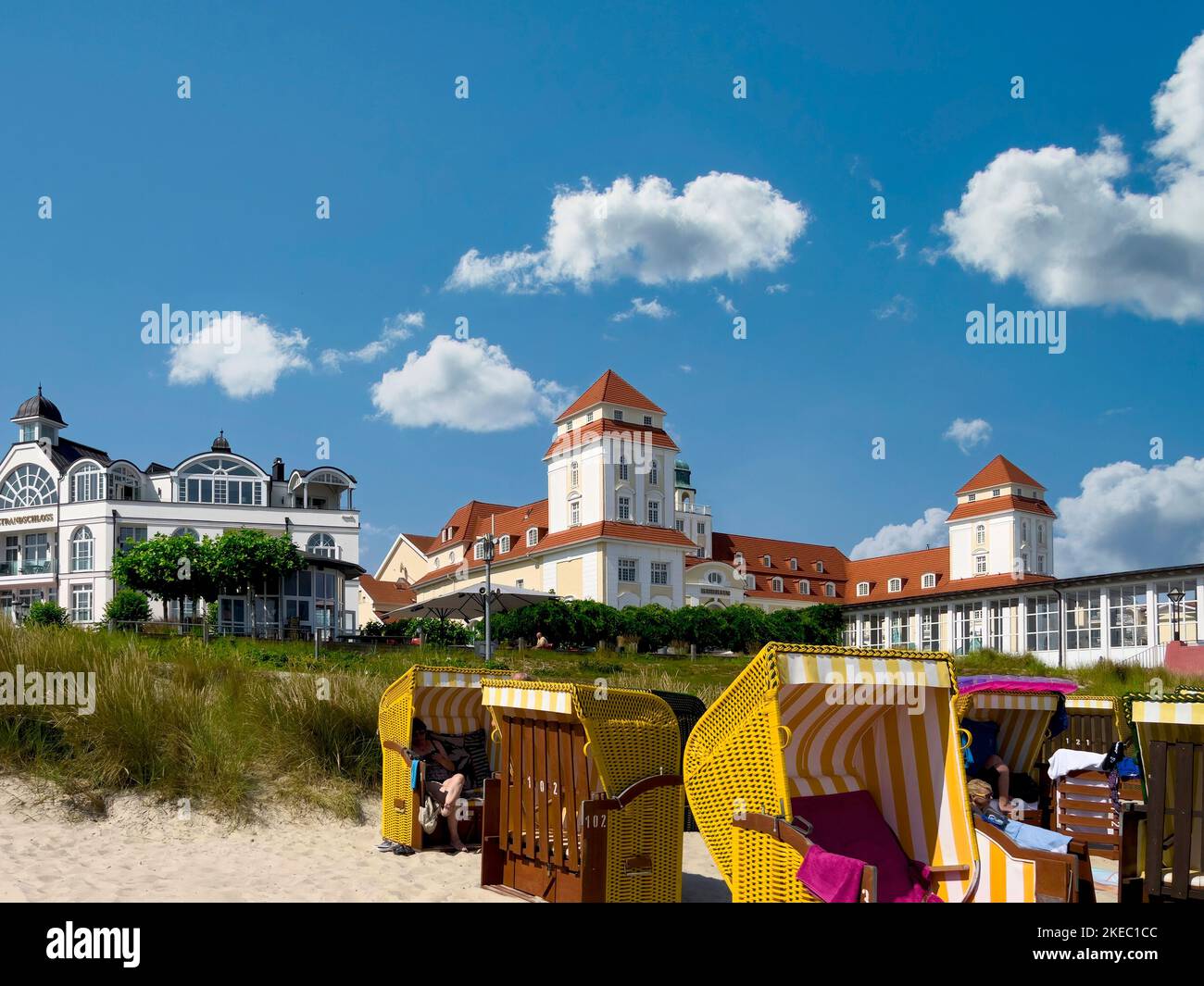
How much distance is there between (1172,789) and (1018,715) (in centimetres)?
329

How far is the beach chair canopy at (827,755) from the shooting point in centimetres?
609

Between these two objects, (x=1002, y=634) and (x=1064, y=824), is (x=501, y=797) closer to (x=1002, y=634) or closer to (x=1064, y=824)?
(x=1064, y=824)

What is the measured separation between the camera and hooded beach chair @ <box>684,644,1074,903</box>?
6.06m

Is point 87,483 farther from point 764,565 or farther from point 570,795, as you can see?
point 570,795

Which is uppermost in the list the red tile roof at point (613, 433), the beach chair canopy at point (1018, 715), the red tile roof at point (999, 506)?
the red tile roof at point (613, 433)

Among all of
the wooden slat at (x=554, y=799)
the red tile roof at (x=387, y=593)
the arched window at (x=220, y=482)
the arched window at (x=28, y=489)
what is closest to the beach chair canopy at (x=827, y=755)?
the wooden slat at (x=554, y=799)

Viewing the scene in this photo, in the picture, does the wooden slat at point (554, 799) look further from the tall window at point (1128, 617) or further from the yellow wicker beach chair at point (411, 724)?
the tall window at point (1128, 617)

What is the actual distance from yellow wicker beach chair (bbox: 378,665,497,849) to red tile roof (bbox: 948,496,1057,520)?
70.0m

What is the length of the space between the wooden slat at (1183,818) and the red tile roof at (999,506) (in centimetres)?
7238

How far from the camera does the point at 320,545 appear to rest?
63.6m

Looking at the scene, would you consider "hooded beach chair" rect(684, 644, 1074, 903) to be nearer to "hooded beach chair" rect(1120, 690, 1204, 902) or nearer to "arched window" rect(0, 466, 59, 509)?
"hooded beach chair" rect(1120, 690, 1204, 902)

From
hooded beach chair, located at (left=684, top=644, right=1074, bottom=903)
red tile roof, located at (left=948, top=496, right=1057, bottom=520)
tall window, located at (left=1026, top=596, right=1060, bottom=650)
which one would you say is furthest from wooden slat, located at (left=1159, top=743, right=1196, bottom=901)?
red tile roof, located at (left=948, top=496, right=1057, bottom=520)
